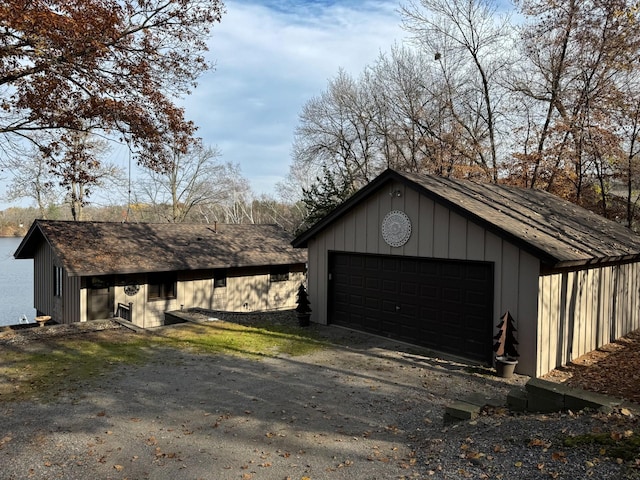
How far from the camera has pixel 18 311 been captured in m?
26.0

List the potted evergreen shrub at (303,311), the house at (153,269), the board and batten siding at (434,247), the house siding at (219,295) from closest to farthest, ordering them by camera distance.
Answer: the board and batten siding at (434,247)
the potted evergreen shrub at (303,311)
the house at (153,269)
the house siding at (219,295)

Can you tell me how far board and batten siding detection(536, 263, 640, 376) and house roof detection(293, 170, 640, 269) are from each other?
1.56 ft

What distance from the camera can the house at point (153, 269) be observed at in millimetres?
16594

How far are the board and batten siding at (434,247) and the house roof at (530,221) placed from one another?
274mm

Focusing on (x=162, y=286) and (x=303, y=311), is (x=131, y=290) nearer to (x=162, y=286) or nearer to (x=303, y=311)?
(x=162, y=286)

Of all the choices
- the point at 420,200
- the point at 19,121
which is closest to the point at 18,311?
the point at 19,121

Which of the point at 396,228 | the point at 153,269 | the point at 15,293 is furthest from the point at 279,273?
the point at 15,293

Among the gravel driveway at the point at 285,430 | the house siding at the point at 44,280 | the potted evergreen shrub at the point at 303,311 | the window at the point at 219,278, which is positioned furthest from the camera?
the window at the point at 219,278

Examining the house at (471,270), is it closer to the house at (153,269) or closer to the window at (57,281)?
the house at (153,269)

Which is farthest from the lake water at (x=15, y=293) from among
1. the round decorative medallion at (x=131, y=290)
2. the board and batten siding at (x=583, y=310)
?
the board and batten siding at (x=583, y=310)

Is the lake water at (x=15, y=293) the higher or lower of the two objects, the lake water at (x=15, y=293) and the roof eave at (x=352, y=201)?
the lower

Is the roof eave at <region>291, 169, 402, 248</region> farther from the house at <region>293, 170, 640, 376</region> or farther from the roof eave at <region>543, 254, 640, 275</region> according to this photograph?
the roof eave at <region>543, 254, 640, 275</region>

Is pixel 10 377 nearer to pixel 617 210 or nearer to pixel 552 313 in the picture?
pixel 552 313

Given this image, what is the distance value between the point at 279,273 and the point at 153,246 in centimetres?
626
